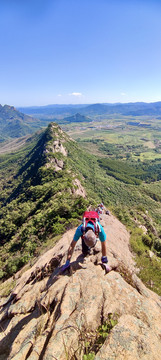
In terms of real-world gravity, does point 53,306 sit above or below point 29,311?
above

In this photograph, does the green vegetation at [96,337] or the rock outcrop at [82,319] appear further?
the rock outcrop at [82,319]

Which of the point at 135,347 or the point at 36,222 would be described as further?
the point at 36,222

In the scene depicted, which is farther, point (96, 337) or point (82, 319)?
point (82, 319)

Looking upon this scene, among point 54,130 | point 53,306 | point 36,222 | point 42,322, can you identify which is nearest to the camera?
point 42,322

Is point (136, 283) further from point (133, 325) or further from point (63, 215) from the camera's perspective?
point (63, 215)

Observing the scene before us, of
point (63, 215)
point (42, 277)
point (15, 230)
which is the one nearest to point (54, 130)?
point (15, 230)

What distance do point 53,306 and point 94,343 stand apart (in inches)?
96.2

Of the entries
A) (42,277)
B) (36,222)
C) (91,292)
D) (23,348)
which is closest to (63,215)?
(36,222)

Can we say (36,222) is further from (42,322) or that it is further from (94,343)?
(94,343)

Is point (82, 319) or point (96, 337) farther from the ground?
point (96, 337)

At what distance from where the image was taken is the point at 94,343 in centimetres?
485

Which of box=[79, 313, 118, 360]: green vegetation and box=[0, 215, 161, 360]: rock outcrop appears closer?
box=[79, 313, 118, 360]: green vegetation

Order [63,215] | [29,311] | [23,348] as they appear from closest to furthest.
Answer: [23,348] → [29,311] → [63,215]

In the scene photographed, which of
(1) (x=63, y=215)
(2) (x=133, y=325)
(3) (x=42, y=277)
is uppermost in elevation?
(2) (x=133, y=325)
